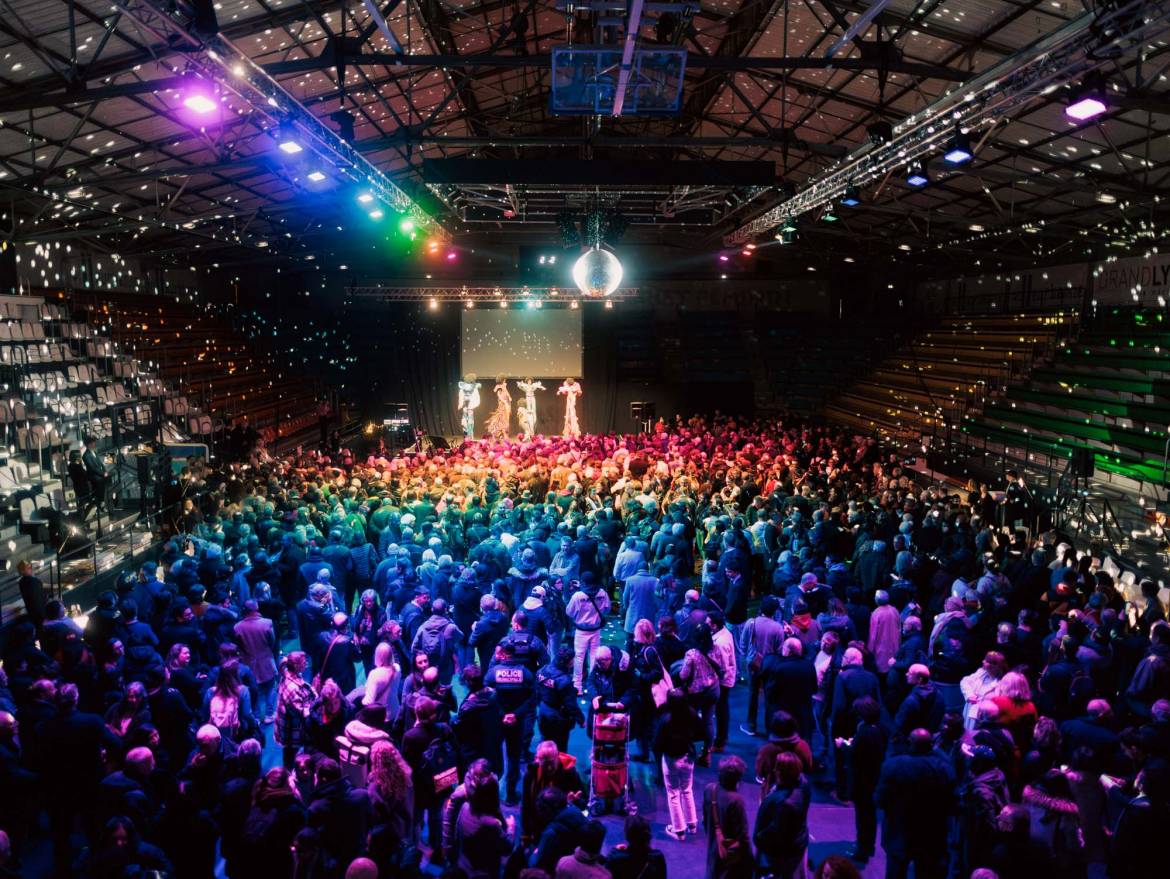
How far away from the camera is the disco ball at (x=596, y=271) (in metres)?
18.7

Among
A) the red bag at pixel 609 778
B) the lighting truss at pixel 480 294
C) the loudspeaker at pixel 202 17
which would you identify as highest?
the loudspeaker at pixel 202 17

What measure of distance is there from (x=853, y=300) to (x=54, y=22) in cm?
2731

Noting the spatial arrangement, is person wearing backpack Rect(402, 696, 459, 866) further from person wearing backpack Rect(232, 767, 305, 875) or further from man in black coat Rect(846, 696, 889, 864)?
man in black coat Rect(846, 696, 889, 864)

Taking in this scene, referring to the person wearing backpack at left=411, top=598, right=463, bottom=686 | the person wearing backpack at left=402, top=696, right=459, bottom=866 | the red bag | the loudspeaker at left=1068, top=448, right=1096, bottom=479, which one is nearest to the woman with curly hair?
the person wearing backpack at left=402, top=696, right=459, bottom=866

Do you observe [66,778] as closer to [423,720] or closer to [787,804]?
[423,720]

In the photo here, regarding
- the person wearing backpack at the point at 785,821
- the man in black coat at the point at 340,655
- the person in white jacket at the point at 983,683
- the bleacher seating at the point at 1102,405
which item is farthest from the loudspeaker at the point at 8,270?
the bleacher seating at the point at 1102,405

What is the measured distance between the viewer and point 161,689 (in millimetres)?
6289

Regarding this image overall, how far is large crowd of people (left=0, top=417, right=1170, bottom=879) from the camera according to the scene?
4902 millimetres

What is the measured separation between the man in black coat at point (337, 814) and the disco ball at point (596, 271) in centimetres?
1473

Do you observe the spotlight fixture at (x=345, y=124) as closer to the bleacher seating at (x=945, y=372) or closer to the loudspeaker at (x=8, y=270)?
the loudspeaker at (x=8, y=270)

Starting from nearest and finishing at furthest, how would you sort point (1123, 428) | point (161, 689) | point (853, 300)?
point (161, 689), point (1123, 428), point (853, 300)

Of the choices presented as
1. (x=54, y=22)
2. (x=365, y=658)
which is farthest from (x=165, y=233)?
(x=365, y=658)

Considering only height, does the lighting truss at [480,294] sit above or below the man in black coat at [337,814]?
above

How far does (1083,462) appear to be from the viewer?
547 inches
